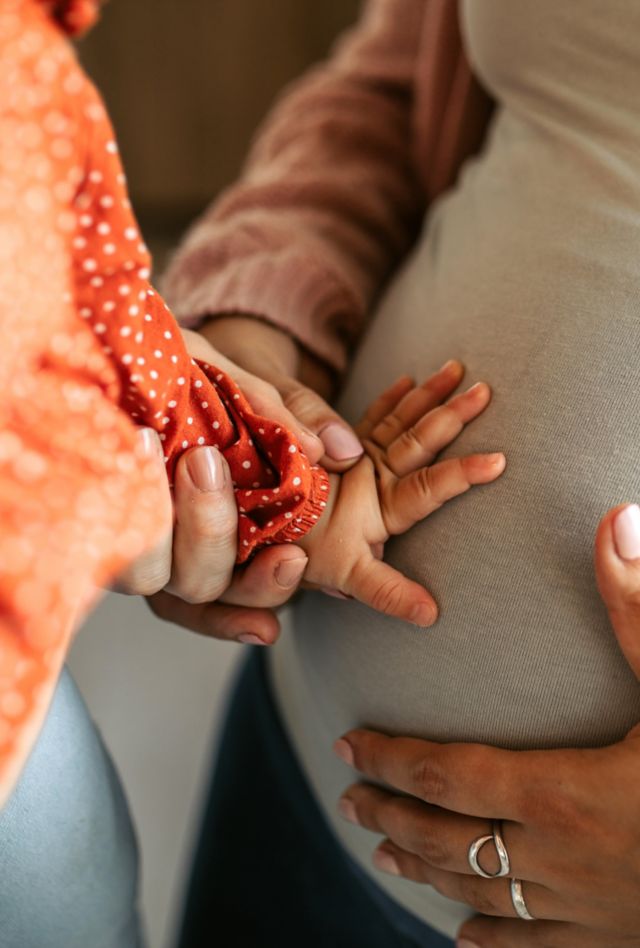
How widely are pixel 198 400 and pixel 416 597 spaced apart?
0.56 feet

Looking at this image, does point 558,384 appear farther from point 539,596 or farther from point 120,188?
point 120,188

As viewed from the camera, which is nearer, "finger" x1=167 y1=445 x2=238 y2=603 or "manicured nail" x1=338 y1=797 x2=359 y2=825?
"finger" x1=167 y1=445 x2=238 y2=603

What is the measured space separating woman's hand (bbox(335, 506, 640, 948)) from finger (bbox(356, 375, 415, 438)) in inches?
7.1

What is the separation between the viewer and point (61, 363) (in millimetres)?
419

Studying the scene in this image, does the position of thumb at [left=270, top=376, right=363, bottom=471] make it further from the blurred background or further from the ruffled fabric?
the blurred background

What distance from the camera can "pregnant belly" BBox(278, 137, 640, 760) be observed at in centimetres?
51

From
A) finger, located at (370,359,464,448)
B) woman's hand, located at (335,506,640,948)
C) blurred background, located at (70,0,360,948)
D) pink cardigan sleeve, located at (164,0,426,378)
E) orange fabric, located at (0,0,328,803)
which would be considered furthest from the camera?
blurred background, located at (70,0,360,948)

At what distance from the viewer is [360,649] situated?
23.0 inches

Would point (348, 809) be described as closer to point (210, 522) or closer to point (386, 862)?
point (386, 862)

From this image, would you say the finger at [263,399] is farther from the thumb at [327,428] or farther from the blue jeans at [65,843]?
the blue jeans at [65,843]

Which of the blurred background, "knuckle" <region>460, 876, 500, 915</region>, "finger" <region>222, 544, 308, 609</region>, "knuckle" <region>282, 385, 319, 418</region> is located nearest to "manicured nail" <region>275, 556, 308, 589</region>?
"finger" <region>222, 544, 308, 609</region>

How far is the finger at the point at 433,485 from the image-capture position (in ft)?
1.73

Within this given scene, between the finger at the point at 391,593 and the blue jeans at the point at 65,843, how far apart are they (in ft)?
0.59

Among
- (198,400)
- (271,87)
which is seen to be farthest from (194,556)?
(271,87)
